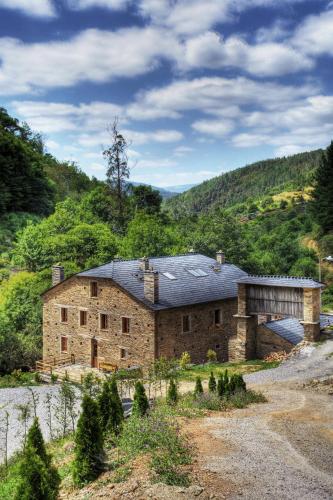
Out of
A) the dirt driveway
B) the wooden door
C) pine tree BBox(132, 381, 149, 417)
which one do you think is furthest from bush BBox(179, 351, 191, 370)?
pine tree BBox(132, 381, 149, 417)

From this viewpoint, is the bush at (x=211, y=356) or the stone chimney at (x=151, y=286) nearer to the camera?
the stone chimney at (x=151, y=286)

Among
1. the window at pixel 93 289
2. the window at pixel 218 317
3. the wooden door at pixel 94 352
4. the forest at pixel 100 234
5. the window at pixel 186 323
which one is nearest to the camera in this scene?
the window at pixel 186 323

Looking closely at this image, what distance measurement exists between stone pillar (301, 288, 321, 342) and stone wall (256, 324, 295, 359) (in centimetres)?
241

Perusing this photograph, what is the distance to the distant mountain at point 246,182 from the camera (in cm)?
14775

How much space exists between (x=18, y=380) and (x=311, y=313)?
63.2 feet

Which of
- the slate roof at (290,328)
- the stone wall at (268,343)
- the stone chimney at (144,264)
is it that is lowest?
the stone wall at (268,343)

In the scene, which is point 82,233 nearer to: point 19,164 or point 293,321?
point 19,164

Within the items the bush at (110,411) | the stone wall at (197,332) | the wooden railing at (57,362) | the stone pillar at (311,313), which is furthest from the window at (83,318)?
the bush at (110,411)

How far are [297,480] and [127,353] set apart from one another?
23.3 metres

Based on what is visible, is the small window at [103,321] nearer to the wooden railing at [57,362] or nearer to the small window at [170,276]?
the wooden railing at [57,362]

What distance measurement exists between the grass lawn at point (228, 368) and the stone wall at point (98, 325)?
4132 mm

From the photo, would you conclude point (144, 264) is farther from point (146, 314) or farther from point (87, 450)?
point (87, 450)

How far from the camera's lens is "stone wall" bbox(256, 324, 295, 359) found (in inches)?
Answer: 1248

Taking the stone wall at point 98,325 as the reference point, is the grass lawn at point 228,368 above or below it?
below
